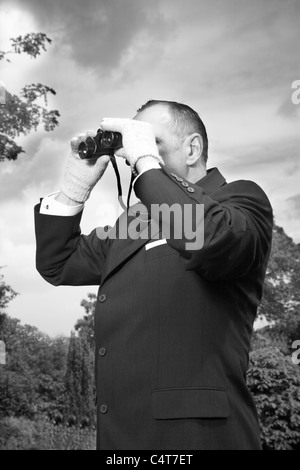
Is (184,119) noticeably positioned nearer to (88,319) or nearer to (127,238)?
(127,238)

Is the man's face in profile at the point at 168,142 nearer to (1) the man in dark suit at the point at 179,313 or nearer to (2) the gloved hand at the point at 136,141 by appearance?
(1) the man in dark suit at the point at 179,313

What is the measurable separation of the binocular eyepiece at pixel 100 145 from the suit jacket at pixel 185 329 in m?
0.36

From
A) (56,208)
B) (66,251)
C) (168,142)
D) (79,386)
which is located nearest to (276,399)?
(79,386)

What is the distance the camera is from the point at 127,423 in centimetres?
228

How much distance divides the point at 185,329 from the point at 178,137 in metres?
0.86

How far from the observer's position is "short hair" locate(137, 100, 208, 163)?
266 cm

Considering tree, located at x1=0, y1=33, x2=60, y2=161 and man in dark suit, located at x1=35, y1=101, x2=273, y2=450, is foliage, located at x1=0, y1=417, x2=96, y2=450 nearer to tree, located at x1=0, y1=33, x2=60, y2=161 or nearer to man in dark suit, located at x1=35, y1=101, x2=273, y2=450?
tree, located at x1=0, y1=33, x2=60, y2=161

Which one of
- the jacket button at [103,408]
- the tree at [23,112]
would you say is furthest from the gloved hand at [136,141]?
the tree at [23,112]

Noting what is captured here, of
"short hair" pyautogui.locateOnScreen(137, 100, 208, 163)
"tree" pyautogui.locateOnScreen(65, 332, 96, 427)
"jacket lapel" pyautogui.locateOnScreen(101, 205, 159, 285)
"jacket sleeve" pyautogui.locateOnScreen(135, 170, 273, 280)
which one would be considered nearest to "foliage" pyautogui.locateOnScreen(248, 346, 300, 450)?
"tree" pyautogui.locateOnScreen(65, 332, 96, 427)

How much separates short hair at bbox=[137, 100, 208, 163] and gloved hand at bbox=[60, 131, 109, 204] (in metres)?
0.33

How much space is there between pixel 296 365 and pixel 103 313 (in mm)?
14194
